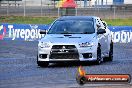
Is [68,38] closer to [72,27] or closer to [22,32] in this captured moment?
[72,27]

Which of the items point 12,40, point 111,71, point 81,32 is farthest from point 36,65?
point 12,40

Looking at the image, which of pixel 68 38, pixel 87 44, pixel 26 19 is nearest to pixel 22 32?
pixel 26 19

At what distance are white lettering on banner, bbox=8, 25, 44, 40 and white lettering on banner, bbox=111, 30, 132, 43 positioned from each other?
470 cm

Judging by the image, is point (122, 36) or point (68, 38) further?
point (122, 36)

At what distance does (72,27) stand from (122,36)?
14.4 m

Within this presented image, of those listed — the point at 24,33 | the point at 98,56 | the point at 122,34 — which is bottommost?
the point at 24,33

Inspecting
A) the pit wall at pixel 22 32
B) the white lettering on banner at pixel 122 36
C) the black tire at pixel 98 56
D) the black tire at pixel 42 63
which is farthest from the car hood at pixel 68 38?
the pit wall at pixel 22 32

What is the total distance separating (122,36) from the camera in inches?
1350

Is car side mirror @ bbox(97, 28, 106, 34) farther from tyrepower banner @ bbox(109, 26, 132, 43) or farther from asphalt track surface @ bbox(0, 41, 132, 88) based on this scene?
tyrepower banner @ bbox(109, 26, 132, 43)

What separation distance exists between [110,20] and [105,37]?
32.3 meters

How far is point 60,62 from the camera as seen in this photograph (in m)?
19.0

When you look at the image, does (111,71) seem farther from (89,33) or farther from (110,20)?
(110,20)

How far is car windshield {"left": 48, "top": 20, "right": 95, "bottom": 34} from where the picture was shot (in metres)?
19.9

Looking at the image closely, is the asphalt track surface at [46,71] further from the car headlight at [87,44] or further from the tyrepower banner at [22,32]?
the tyrepower banner at [22,32]
